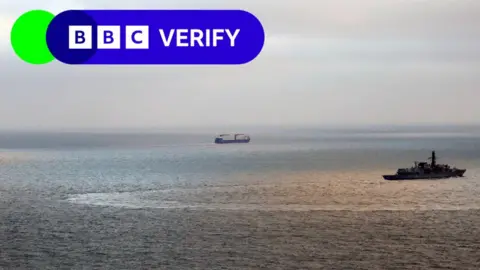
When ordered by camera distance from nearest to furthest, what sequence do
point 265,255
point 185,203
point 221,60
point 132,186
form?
point 221,60, point 265,255, point 185,203, point 132,186

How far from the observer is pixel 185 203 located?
111 feet

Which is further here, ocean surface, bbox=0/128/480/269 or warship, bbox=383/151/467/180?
warship, bbox=383/151/467/180

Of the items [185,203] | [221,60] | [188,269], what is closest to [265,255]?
[188,269]

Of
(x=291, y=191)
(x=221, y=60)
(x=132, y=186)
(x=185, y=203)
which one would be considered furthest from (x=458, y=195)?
(x=221, y=60)

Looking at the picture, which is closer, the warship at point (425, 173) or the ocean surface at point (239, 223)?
the ocean surface at point (239, 223)

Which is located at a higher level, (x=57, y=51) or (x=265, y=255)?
(x=57, y=51)

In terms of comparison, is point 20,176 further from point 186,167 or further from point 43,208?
point 43,208

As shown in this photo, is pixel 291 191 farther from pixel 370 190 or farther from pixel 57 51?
pixel 57 51

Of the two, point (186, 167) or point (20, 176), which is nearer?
point (20, 176)

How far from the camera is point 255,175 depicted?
53250 mm

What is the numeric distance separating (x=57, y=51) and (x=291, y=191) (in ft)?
96.1

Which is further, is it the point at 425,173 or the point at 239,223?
the point at 425,173

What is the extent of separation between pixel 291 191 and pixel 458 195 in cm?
1122

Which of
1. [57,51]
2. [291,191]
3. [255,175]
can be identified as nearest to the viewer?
[57,51]
